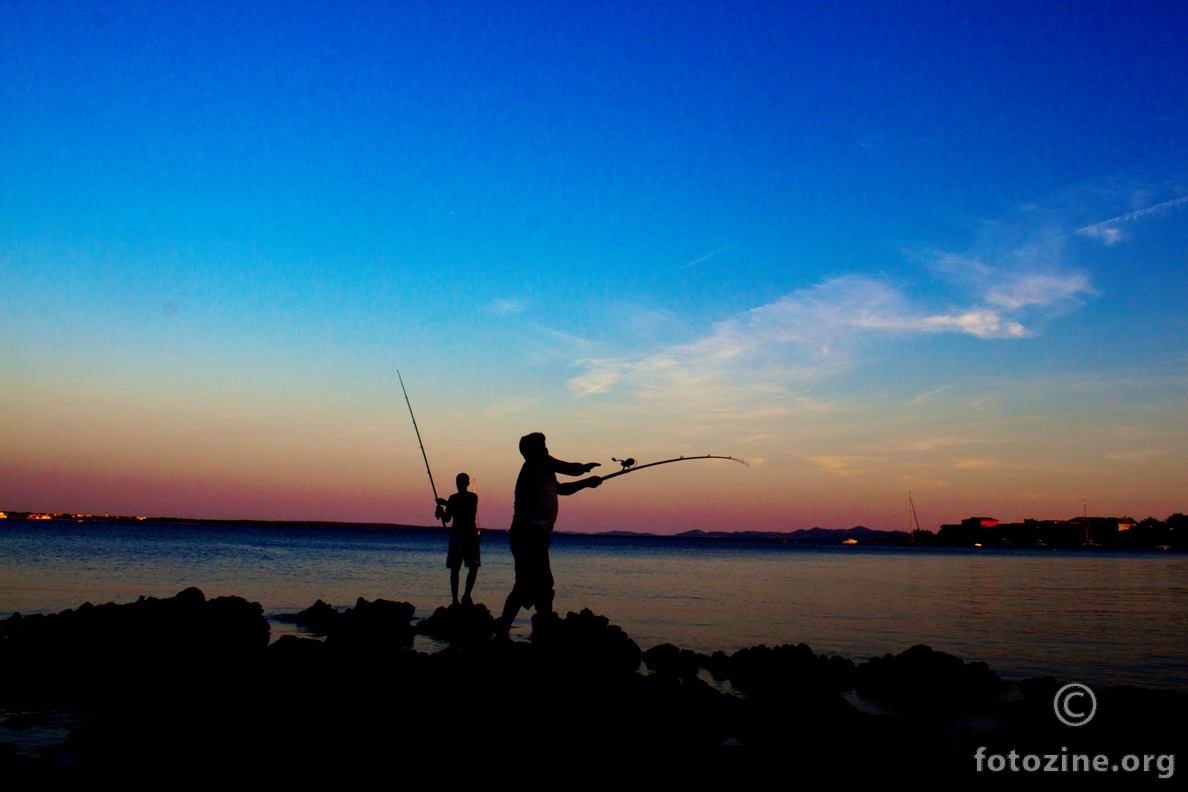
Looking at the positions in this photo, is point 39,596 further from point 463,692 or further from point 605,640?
point 463,692

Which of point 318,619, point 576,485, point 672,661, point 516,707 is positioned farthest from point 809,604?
point 516,707

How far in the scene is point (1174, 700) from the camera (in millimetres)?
7453

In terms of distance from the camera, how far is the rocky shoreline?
212 inches

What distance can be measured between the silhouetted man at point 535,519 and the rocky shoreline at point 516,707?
455mm

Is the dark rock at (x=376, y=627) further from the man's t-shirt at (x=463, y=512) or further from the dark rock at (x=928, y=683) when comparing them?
the dark rock at (x=928, y=683)

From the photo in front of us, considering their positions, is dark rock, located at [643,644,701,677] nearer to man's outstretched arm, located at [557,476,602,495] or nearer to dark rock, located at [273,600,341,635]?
man's outstretched arm, located at [557,476,602,495]

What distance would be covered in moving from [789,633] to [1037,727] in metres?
7.16

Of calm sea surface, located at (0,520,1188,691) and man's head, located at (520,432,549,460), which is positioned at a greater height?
man's head, located at (520,432,549,460)

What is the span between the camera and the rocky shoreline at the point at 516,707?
5.39 meters

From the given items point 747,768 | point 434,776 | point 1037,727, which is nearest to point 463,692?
point 434,776

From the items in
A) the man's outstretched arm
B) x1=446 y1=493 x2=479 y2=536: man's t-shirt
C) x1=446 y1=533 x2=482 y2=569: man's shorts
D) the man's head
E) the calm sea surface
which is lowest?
the calm sea surface

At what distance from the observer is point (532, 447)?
841 centimetres

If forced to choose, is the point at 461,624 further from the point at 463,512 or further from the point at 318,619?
the point at 318,619

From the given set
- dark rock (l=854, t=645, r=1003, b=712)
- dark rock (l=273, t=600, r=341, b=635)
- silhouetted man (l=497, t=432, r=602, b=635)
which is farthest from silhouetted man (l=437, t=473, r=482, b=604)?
dark rock (l=854, t=645, r=1003, b=712)
